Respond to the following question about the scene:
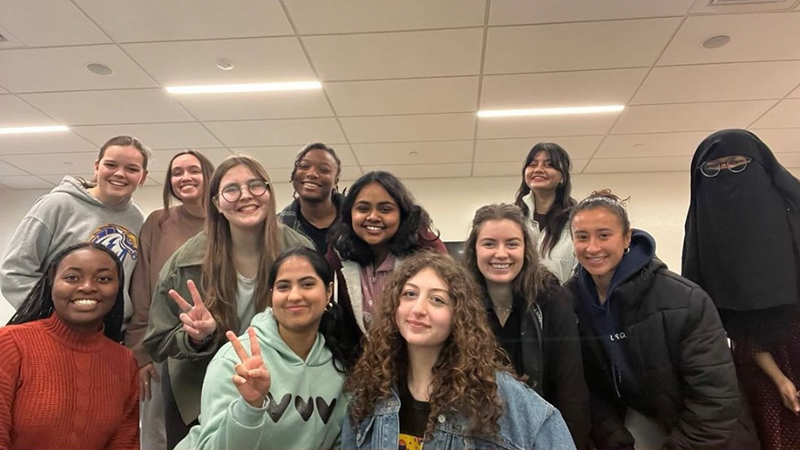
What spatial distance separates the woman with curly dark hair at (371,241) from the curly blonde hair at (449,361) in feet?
0.67

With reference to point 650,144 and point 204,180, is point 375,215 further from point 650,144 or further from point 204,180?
point 650,144

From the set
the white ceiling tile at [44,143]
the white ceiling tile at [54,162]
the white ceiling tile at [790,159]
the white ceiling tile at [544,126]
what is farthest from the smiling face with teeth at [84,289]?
the white ceiling tile at [790,159]

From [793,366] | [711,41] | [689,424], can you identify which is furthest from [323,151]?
[711,41]

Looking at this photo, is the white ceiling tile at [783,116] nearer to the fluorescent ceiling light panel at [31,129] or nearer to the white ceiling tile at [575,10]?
the white ceiling tile at [575,10]

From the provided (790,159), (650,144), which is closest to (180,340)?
(650,144)

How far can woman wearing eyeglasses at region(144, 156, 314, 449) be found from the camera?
4.99 feet

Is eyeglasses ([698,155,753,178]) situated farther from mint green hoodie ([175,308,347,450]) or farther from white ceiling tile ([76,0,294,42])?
white ceiling tile ([76,0,294,42])

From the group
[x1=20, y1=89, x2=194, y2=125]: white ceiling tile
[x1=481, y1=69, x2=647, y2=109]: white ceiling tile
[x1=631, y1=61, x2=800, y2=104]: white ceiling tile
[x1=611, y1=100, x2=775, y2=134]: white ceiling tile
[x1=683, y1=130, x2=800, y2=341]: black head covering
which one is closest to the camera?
[x1=683, y1=130, x2=800, y2=341]: black head covering

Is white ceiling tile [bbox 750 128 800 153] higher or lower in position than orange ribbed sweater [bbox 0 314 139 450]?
higher

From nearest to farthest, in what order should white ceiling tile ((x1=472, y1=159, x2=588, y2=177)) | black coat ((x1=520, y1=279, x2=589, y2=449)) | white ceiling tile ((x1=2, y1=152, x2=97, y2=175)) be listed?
black coat ((x1=520, y1=279, x2=589, y2=449)) → white ceiling tile ((x1=2, y1=152, x2=97, y2=175)) → white ceiling tile ((x1=472, y1=159, x2=588, y2=177))

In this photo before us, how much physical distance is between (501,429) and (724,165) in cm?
130

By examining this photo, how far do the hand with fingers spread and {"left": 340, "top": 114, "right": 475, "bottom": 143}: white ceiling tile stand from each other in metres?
3.09

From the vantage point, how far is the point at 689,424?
142 centimetres

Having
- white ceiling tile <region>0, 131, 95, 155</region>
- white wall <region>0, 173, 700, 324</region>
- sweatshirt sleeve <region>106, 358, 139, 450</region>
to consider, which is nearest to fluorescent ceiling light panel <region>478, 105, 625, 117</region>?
white wall <region>0, 173, 700, 324</region>
